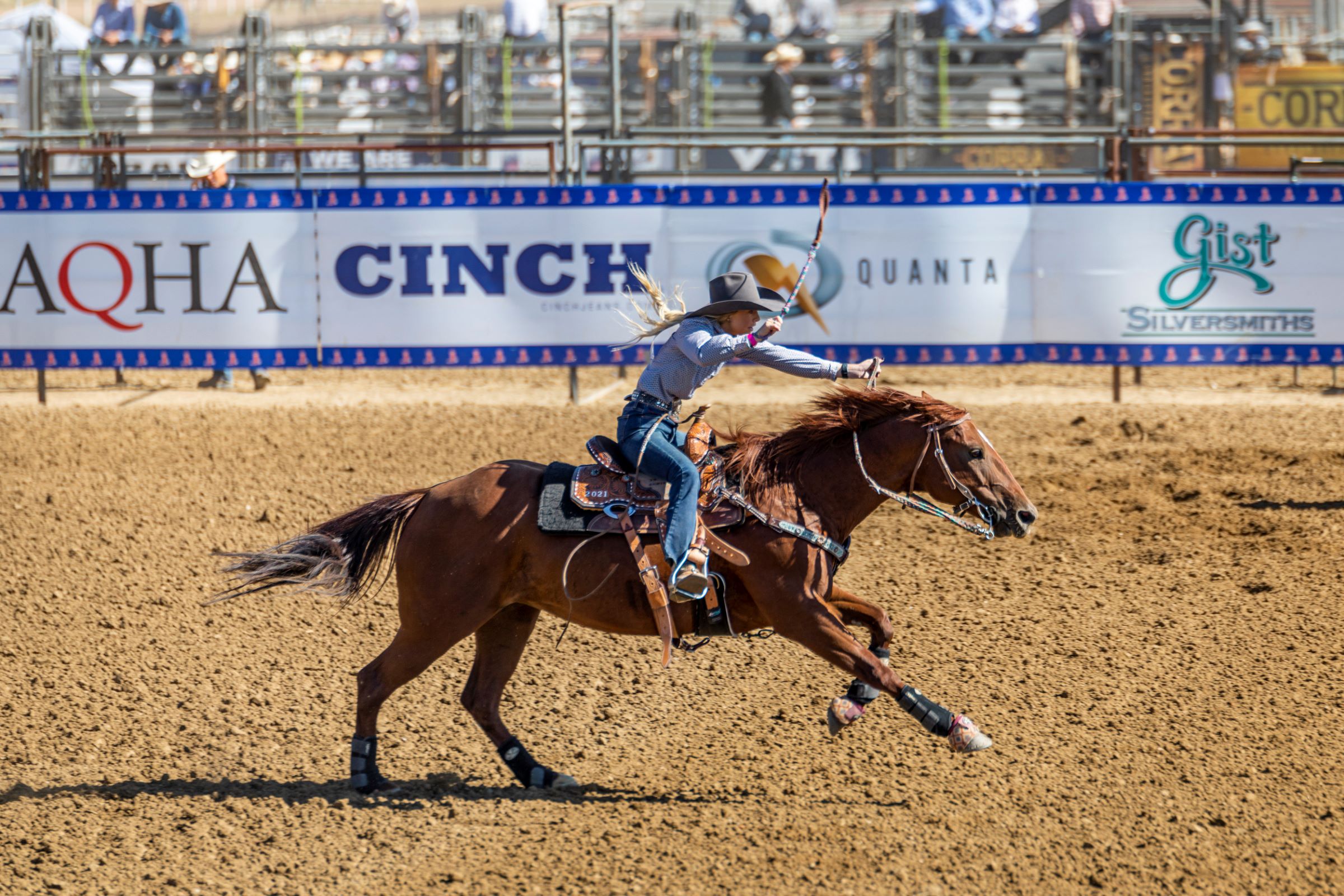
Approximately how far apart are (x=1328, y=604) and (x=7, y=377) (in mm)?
13335

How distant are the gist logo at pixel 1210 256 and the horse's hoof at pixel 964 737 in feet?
27.3

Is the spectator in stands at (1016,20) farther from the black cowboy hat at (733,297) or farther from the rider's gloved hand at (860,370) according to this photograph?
the rider's gloved hand at (860,370)

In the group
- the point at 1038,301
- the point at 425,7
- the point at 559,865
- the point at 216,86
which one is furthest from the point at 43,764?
the point at 425,7

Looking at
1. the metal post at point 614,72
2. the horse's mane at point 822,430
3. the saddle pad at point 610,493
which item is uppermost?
the metal post at point 614,72

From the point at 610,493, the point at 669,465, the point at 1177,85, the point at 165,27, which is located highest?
the point at 165,27

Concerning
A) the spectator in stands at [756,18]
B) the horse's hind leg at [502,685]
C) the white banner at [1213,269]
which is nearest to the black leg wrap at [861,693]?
the horse's hind leg at [502,685]

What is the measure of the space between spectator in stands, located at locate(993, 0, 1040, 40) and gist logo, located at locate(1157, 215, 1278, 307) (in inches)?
268

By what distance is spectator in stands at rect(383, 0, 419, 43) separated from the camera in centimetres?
1931

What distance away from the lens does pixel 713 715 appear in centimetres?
641

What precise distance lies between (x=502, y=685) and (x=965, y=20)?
14.8m

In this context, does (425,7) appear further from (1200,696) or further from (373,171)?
(1200,696)

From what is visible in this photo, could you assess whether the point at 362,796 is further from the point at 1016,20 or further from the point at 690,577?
the point at 1016,20

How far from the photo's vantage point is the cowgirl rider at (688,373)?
533 cm

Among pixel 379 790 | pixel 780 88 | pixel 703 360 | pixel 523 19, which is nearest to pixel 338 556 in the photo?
pixel 379 790
